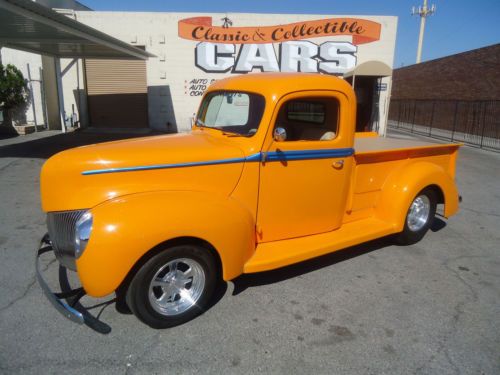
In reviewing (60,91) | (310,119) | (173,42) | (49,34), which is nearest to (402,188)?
(310,119)

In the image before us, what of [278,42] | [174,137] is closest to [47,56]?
[278,42]

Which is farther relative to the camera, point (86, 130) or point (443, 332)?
point (86, 130)

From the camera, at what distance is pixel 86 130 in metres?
15.1

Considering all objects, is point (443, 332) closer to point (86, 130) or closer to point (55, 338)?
point (55, 338)

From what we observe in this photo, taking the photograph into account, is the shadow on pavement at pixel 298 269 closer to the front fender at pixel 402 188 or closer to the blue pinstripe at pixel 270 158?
the front fender at pixel 402 188

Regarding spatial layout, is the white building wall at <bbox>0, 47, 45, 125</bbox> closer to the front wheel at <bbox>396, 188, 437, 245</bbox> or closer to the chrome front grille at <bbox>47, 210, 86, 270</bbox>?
the chrome front grille at <bbox>47, 210, 86, 270</bbox>

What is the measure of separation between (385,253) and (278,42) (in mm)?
12157

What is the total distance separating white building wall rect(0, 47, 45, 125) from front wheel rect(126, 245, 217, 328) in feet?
47.4

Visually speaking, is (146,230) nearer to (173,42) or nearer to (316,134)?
(316,134)

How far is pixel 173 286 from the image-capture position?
2.87m

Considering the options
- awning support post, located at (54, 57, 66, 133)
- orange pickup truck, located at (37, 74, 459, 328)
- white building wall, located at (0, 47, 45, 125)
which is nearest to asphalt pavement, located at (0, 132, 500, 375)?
orange pickup truck, located at (37, 74, 459, 328)

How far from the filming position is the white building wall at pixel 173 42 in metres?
14.4

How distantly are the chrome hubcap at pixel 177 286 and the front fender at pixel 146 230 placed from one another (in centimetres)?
25

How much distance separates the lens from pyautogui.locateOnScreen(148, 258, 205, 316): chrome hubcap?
2801 mm
